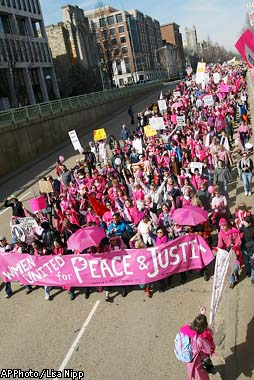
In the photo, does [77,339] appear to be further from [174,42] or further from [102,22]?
[174,42]

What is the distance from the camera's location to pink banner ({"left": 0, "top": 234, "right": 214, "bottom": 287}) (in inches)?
328

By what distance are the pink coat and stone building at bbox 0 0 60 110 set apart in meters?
43.3

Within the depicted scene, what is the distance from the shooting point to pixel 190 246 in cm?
838

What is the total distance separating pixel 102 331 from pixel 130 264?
4.80ft

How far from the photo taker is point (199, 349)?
5.29 meters

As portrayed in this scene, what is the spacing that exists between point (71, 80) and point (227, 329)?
6582 centimetres

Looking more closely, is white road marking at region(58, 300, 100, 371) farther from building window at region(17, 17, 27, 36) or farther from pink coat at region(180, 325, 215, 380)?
building window at region(17, 17, 27, 36)

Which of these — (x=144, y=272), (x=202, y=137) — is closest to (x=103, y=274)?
(x=144, y=272)

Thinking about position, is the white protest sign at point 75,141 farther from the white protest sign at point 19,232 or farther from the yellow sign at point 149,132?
the white protest sign at point 19,232

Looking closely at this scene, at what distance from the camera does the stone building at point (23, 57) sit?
48.9 m

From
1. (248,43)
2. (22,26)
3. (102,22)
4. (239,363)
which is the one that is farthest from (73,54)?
(239,363)

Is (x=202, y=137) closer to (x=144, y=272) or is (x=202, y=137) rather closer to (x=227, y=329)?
(x=144, y=272)

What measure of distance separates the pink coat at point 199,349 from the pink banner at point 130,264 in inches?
117

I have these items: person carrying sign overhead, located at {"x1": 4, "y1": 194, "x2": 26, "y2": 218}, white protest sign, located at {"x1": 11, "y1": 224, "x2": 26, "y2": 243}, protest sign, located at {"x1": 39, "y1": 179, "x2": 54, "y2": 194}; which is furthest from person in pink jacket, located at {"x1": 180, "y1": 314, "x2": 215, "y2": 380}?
protest sign, located at {"x1": 39, "y1": 179, "x2": 54, "y2": 194}
